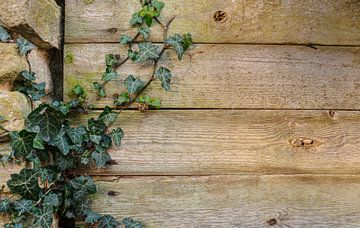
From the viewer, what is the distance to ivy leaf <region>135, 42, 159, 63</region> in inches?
61.7

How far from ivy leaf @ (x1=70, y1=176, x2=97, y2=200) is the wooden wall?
0.07m

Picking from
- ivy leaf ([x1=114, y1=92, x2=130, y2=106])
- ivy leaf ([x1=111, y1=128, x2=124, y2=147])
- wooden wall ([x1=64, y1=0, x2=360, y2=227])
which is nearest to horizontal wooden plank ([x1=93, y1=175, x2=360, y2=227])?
wooden wall ([x1=64, y1=0, x2=360, y2=227])

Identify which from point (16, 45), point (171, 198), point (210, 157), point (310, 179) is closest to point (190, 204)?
point (171, 198)

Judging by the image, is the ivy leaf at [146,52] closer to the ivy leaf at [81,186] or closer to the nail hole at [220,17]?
the nail hole at [220,17]

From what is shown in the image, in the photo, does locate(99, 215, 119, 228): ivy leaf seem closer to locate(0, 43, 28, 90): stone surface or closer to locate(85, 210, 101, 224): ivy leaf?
locate(85, 210, 101, 224): ivy leaf

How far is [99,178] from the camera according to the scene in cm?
157

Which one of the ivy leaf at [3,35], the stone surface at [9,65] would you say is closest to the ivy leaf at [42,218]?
the stone surface at [9,65]

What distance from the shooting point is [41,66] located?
1531mm

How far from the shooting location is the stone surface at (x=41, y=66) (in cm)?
149

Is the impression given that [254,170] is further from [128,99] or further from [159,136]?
[128,99]

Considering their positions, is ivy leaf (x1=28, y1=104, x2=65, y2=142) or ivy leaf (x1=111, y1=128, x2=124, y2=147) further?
ivy leaf (x1=111, y1=128, x2=124, y2=147)

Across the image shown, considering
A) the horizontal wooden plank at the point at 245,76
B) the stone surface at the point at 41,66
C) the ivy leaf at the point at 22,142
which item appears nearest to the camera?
the ivy leaf at the point at 22,142

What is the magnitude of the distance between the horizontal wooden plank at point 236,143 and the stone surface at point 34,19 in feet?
0.95

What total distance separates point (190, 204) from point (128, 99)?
1.34 feet
